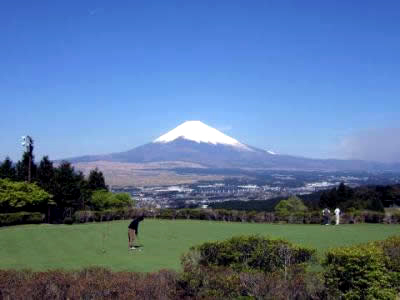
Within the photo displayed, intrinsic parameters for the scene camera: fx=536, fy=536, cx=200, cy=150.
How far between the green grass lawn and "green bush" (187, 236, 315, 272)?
188 cm

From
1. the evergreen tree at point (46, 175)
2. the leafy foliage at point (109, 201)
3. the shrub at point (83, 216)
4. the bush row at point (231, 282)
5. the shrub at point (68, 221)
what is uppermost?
the evergreen tree at point (46, 175)

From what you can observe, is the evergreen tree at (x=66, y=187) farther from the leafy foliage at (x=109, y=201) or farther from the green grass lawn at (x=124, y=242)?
the green grass lawn at (x=124, y=242)

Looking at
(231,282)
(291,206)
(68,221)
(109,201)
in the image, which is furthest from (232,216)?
(231,282)

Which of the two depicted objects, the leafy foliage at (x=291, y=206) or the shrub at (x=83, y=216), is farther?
the leafy foliage at (x=291, y=206)

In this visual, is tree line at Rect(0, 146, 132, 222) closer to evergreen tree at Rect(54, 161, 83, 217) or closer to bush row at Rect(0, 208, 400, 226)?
evergreen tree at Rect(54, 161, 83, 217)

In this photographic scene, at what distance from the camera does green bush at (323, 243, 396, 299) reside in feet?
22.3

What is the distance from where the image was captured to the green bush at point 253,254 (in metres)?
7.98

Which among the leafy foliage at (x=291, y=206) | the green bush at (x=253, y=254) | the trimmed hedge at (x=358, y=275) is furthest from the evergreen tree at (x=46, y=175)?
the trimmed hedge at (x=358, y=275)

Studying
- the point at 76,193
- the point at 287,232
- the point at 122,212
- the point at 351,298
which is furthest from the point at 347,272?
the point at 76,193

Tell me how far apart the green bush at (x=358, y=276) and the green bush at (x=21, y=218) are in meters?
16.9

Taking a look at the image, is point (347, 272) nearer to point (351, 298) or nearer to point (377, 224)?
point (351, 298)

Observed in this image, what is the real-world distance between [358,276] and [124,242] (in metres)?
9.10

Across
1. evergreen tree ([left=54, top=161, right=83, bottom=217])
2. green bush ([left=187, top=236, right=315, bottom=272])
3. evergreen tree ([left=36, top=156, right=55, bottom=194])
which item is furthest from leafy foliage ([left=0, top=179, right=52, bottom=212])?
green bush ([left=187, top=236, right=315, bottom=272])

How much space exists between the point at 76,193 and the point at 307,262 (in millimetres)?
23230
